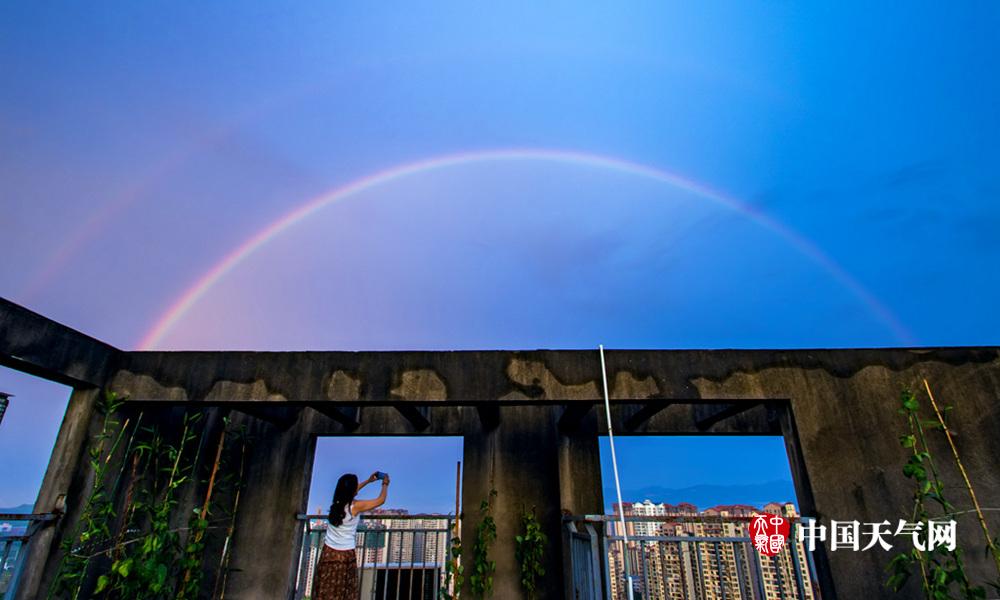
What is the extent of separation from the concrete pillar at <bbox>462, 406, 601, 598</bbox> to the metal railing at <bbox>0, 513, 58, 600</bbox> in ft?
11.5

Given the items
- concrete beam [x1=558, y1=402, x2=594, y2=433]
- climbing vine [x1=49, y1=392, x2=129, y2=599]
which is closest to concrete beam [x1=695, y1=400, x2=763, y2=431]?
concrete beam [x1=558, y1=402, x2=594, y2=433]

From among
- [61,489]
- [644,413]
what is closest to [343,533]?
[61,489]

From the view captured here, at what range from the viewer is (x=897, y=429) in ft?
11.7

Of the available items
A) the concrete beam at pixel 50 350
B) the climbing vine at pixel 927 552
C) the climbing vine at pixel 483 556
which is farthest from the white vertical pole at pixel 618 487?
the concrete beam at pixel 50 350

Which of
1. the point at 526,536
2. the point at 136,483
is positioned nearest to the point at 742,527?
the point at 526,536

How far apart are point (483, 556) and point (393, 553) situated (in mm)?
1292

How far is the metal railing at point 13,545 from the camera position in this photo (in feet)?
10.1

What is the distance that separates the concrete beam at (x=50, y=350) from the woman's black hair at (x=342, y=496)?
2160mm

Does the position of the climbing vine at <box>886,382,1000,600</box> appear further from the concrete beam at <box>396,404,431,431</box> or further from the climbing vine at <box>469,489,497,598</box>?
the concrete beam at <box>396,404,431,431</box>

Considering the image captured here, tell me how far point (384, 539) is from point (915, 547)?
15.4 ft

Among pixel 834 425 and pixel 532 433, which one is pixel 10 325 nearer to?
pixel 532 433

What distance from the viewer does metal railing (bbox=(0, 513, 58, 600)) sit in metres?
3.07

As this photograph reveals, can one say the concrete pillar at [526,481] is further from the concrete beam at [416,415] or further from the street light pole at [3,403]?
the street light pole at [3,403]

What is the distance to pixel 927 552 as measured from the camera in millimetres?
3094
